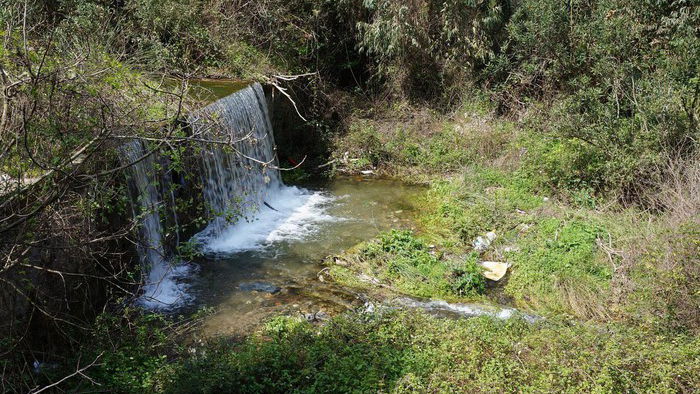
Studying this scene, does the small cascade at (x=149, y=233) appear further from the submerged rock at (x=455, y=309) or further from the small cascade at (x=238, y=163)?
the submerged rock at (x=455, y=309)

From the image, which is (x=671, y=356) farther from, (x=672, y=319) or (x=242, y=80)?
(x=242, y=80)

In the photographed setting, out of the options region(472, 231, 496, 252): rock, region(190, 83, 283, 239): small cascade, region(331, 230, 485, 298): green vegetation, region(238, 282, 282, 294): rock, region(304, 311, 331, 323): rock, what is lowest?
region(472, 231, 496, 252): rock

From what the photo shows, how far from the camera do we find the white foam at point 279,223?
863 centimetres

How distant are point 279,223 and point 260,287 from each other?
7.36 feet

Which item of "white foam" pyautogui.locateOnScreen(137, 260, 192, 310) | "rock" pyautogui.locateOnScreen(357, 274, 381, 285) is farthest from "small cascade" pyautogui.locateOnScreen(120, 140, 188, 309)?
"rock" pyautogui.locateOnScreen(357, 274, 381, 285)

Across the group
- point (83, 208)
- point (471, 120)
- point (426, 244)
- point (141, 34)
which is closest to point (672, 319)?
point (426, 244)

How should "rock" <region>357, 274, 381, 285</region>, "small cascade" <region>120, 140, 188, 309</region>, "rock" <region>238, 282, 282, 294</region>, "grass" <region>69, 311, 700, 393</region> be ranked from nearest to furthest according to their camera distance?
"grass" <region>69, 311, 700, 393</region>, "small cascade" <region>120, 140, 188, 309</region>, "rock" <region>238, 282, 282, 294</region>, "rock" <region>357, 274, 381, 285</region>

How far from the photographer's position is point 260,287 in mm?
7340

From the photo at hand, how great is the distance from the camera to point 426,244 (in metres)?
8.46

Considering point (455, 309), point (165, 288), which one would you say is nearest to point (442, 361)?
point (455, 309)

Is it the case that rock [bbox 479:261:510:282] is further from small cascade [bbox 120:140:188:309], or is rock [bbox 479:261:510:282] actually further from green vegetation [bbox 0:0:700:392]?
small cascade [bbox 120:140:188:309]

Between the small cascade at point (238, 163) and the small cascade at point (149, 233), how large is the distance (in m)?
0.84

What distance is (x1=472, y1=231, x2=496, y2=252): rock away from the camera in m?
8.42

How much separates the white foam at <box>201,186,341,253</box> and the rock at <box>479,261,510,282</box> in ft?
8.44
